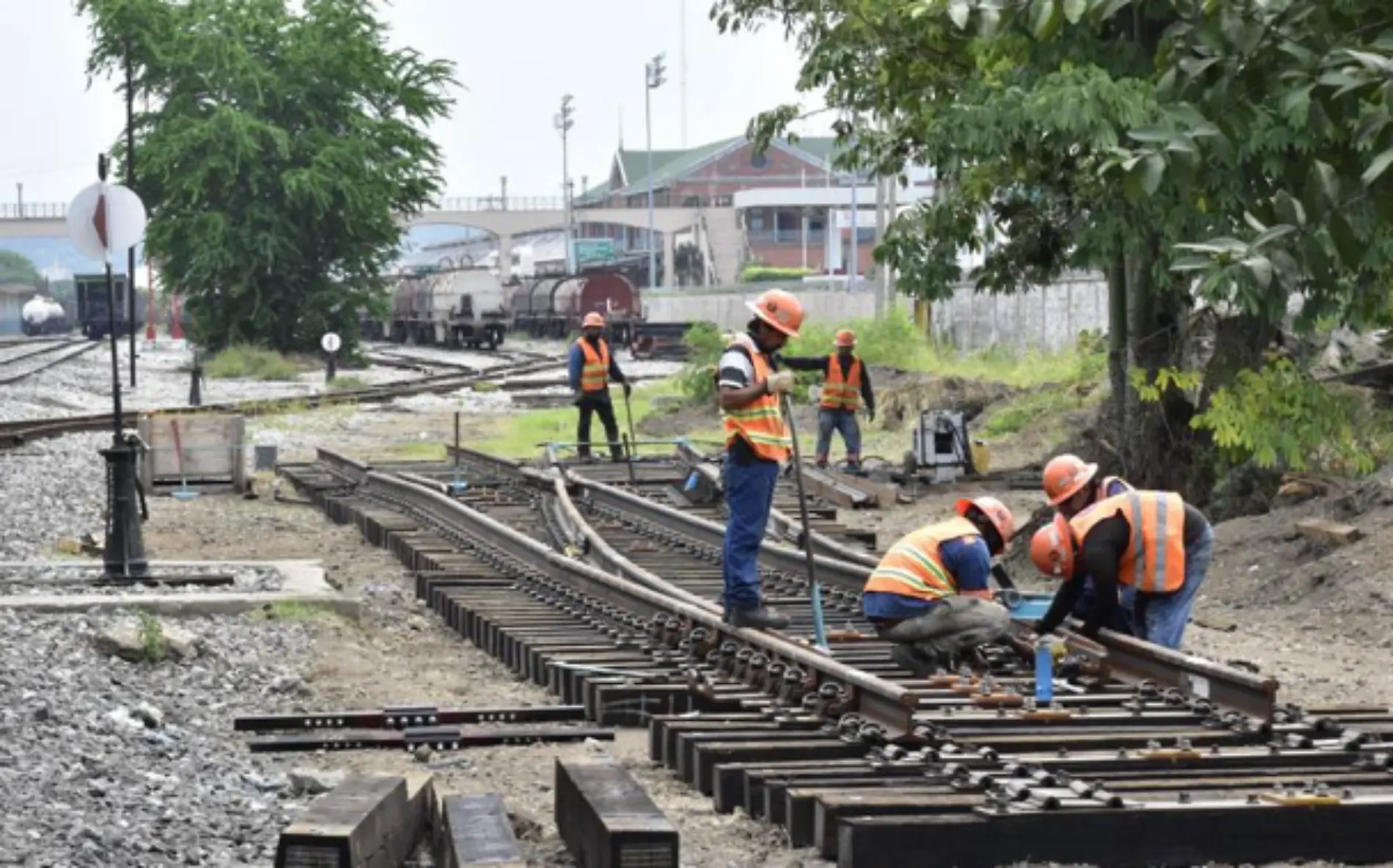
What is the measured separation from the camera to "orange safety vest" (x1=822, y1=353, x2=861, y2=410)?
83.2ft

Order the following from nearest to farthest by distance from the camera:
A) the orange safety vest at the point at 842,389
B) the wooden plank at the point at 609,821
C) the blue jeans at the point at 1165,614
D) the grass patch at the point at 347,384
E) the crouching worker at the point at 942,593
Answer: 1. the wooden plank at the point at 609,821
2. the crouching worker at the point at 942,593
3. the blue jeans at the point at 1165,614
4. the orange safety vest at the point at 842,389
5. the grass patch at the point at 347,384

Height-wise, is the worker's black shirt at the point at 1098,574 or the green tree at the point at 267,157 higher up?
the green tree at the point at 267,157

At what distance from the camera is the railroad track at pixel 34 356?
2077 inches

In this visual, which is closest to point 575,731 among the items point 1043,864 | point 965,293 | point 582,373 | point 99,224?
point 1043,864

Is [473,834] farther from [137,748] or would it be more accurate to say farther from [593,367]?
[593,367]

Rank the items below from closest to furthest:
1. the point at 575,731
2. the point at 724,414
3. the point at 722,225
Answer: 1. the point at 575,731
2. the point at 724,414
3. the point at 722,225

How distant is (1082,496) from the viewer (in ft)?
36.7

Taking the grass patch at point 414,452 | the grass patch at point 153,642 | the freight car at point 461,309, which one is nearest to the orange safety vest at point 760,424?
the grass patch at point 153,642

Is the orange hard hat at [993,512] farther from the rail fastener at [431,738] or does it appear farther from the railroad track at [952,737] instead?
the rail fastener at [431,738]

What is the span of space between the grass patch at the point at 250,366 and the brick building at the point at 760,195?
47.3 m

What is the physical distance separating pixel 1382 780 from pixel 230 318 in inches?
2306

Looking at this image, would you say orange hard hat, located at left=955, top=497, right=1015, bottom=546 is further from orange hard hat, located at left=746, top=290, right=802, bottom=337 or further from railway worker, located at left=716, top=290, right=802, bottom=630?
orange hard hat, located at left=746, top=290, right=802, bottom=337

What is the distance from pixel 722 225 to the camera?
397 feet

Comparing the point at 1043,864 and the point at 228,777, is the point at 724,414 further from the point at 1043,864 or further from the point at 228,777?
the point at 1043,864
